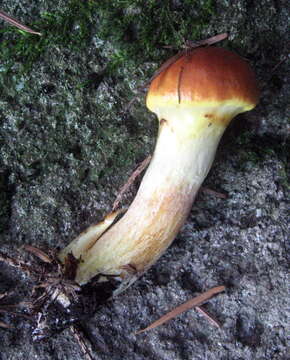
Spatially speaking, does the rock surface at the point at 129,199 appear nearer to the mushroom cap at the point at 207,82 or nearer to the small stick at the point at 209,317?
the small stick at the point at 209,317

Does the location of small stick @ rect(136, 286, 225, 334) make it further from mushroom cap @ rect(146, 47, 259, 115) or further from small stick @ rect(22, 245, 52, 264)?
mushroom cap @ rect(146, 47, 259, 115)

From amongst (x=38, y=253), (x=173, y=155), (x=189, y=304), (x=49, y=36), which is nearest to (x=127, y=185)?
(x=173, y=155)

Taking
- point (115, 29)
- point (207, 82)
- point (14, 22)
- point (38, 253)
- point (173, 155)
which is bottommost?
point (38, 253)

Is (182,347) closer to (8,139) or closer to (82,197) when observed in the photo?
(82,197)

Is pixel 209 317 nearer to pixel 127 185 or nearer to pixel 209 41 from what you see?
pixel 127 185

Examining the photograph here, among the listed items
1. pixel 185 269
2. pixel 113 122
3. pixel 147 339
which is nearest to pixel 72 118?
pixel 113 122

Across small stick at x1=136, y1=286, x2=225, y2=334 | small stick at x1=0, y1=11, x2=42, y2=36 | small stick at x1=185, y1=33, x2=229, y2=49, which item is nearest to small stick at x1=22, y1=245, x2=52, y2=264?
small stick at x1=136, y1=286, x2=225, y2=334
